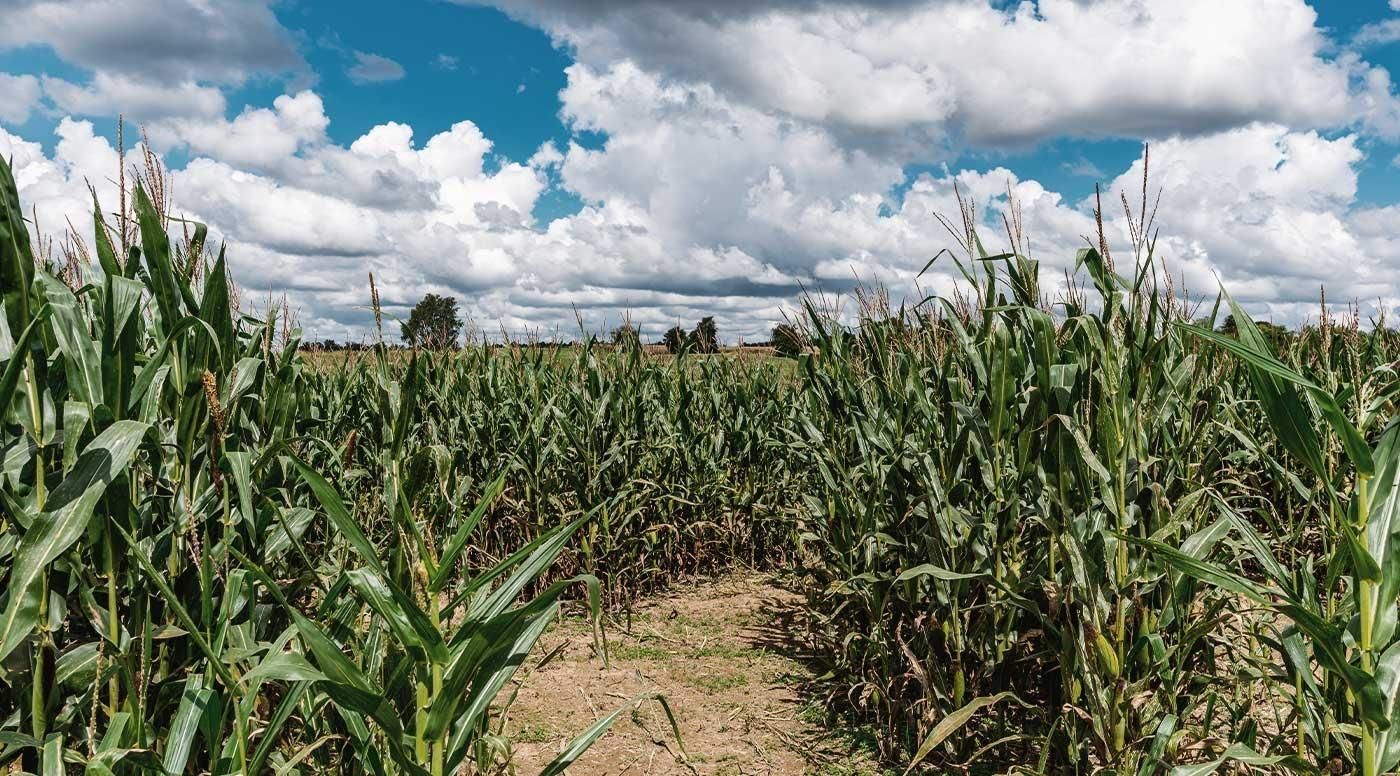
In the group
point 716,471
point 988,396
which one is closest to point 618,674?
point 716,471

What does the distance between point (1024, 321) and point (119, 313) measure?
8.54 ft

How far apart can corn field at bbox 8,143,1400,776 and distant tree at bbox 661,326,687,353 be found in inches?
120

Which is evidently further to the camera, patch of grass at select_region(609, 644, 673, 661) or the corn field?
patch of grass at select_region(609, 644, 673, 661)

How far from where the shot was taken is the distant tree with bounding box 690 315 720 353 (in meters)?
7.49

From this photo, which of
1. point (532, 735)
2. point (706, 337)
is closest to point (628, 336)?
point (706, 337)

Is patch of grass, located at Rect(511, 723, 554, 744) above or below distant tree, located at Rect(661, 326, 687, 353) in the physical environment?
below

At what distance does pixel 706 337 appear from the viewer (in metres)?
7.61

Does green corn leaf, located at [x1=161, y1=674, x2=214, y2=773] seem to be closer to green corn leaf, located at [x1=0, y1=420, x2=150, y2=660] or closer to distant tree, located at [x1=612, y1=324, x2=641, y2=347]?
green corn leaf, located at [x1=0, y1=420, x2=150, y2=660]

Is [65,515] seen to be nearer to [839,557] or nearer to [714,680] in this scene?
[839,557]

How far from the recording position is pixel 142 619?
2035 millimetres

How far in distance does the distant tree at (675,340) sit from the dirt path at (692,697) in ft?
7.65

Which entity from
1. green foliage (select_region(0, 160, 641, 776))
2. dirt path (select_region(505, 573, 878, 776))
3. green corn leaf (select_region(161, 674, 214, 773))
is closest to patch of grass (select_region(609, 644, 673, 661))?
dirt path (select_region(505, 573, 878, 776))

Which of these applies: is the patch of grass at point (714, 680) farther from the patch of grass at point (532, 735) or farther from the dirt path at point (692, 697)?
the patch of grass at point (532, 735)

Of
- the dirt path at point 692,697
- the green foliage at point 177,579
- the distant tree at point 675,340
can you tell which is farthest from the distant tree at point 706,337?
the green foliage at point 177,579
